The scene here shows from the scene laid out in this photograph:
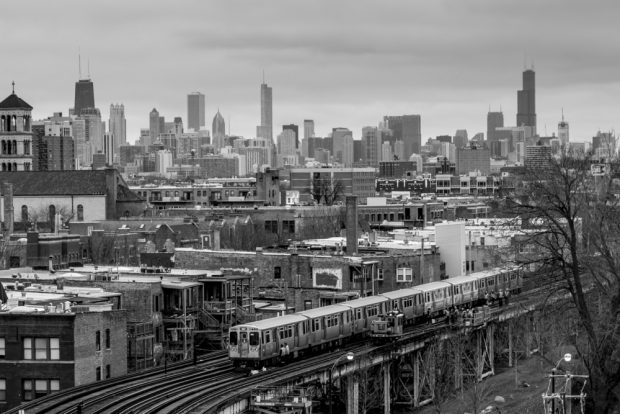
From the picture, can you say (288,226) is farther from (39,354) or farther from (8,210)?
(39,354)

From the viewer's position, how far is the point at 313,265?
100000 mm

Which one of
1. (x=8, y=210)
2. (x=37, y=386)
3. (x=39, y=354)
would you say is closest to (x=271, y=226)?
(x=8, y=210)

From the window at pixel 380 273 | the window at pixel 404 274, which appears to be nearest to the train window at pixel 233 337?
the window at pixel 380 273

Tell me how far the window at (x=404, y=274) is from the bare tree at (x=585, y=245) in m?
37.4

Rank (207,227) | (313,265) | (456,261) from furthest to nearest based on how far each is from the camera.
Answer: (207,227), (456,261), (313,265)

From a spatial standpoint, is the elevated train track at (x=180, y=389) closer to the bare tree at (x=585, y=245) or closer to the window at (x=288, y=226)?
the bare tree at (x=585, y=245)

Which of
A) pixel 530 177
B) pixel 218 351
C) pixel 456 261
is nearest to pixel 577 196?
pixel 530 177

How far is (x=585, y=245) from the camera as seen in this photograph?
69.4 meters

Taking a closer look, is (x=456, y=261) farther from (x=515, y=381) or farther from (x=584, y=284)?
(x=584, y=284)

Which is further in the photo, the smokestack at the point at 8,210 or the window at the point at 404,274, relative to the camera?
the smokestack at the point at 8,210

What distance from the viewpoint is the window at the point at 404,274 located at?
353 feet

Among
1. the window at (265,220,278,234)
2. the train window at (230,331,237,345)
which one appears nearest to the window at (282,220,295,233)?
the window at (265,220,278,234)

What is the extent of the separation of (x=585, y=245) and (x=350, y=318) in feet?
53.2

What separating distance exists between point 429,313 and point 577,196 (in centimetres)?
2605
